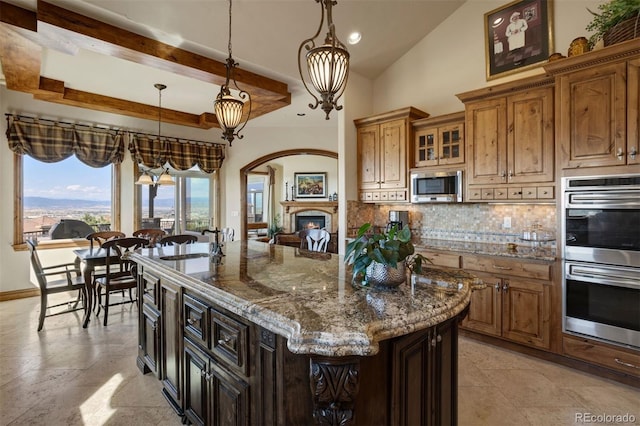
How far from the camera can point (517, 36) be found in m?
3.62

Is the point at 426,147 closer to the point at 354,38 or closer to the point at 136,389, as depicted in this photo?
the point at 354,38

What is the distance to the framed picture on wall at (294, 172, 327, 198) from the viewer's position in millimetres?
10703

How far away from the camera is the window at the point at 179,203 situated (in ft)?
21.0

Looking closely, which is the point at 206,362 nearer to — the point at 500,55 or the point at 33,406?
the point at 33,406

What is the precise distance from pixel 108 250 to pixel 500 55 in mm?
5085

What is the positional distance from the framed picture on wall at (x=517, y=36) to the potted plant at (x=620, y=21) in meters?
0.68

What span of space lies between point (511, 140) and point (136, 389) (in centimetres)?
406

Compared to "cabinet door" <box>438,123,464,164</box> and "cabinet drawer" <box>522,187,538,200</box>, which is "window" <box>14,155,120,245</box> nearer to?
"cabinet door" <box>438,123,464,164</box>

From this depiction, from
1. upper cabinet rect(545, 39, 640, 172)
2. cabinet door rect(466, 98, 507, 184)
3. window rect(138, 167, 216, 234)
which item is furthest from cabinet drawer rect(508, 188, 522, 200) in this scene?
window rect(138, 167, 216, 234)

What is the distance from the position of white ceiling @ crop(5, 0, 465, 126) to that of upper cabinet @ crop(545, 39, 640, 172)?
189 centimetres

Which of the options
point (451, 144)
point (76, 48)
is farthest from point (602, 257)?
point (76, 48)

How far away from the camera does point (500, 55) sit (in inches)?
148

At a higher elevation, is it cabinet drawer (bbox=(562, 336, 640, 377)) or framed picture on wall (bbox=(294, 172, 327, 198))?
framed picture on wall (bbox=(294, 172, 327, 198))

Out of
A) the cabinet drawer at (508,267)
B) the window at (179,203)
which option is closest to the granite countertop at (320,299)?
the cabinet drawer at (508,267)
